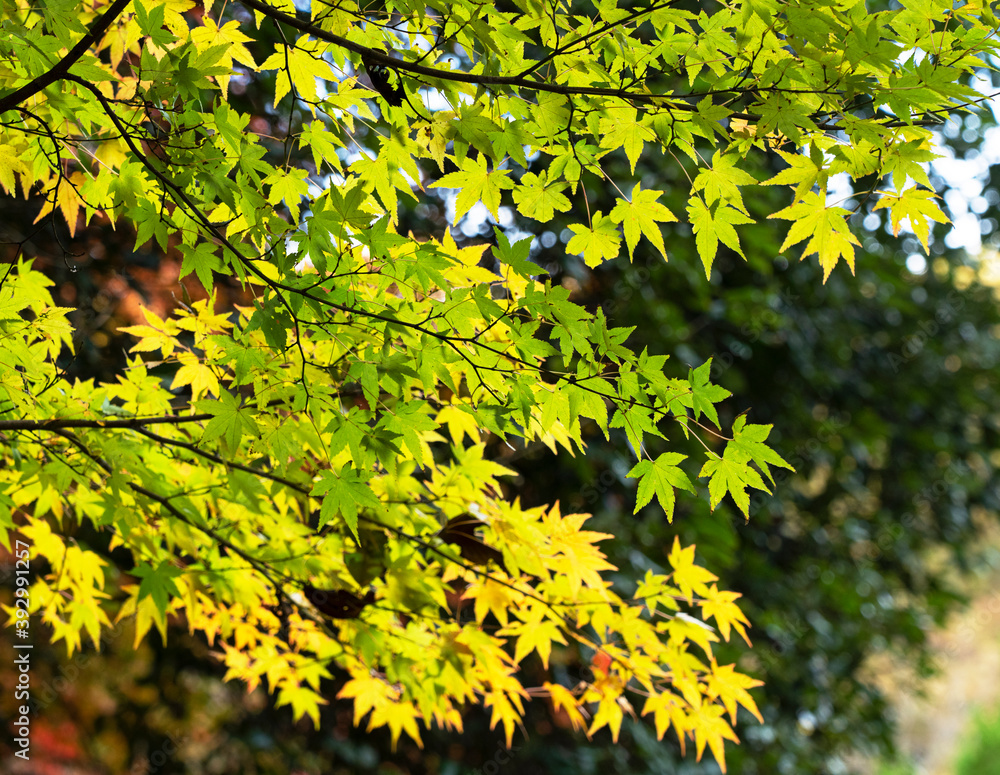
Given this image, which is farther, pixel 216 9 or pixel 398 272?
pixel 216 9

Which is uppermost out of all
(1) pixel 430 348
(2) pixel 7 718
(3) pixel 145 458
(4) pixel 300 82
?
(4) pixel 300 82

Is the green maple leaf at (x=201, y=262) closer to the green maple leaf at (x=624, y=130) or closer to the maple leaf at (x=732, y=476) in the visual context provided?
the green maple leaf at (x=624, y=130)


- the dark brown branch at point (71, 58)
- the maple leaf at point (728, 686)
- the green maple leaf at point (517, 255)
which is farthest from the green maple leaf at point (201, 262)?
the maple leaf at point (728, 686)

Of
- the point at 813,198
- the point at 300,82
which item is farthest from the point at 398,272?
the point at 813,198

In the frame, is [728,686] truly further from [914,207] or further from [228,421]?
[228,421]

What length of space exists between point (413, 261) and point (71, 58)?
0.57m

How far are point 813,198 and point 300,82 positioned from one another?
34.7 inches

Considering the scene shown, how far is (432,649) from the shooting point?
1892 millimetres

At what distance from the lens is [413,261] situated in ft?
4.27

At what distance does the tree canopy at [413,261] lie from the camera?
1.19m

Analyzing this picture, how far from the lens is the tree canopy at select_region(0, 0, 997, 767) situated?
Answer: 3.89 feet

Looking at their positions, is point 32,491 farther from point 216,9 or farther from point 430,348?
point 216,9

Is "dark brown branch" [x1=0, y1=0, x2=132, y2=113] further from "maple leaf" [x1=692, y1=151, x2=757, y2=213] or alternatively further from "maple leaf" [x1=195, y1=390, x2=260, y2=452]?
"maple leaf" [x1=692, y1=151, x2=757, y2=213]

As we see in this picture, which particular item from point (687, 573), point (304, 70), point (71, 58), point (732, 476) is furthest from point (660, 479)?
point (71, 58)
